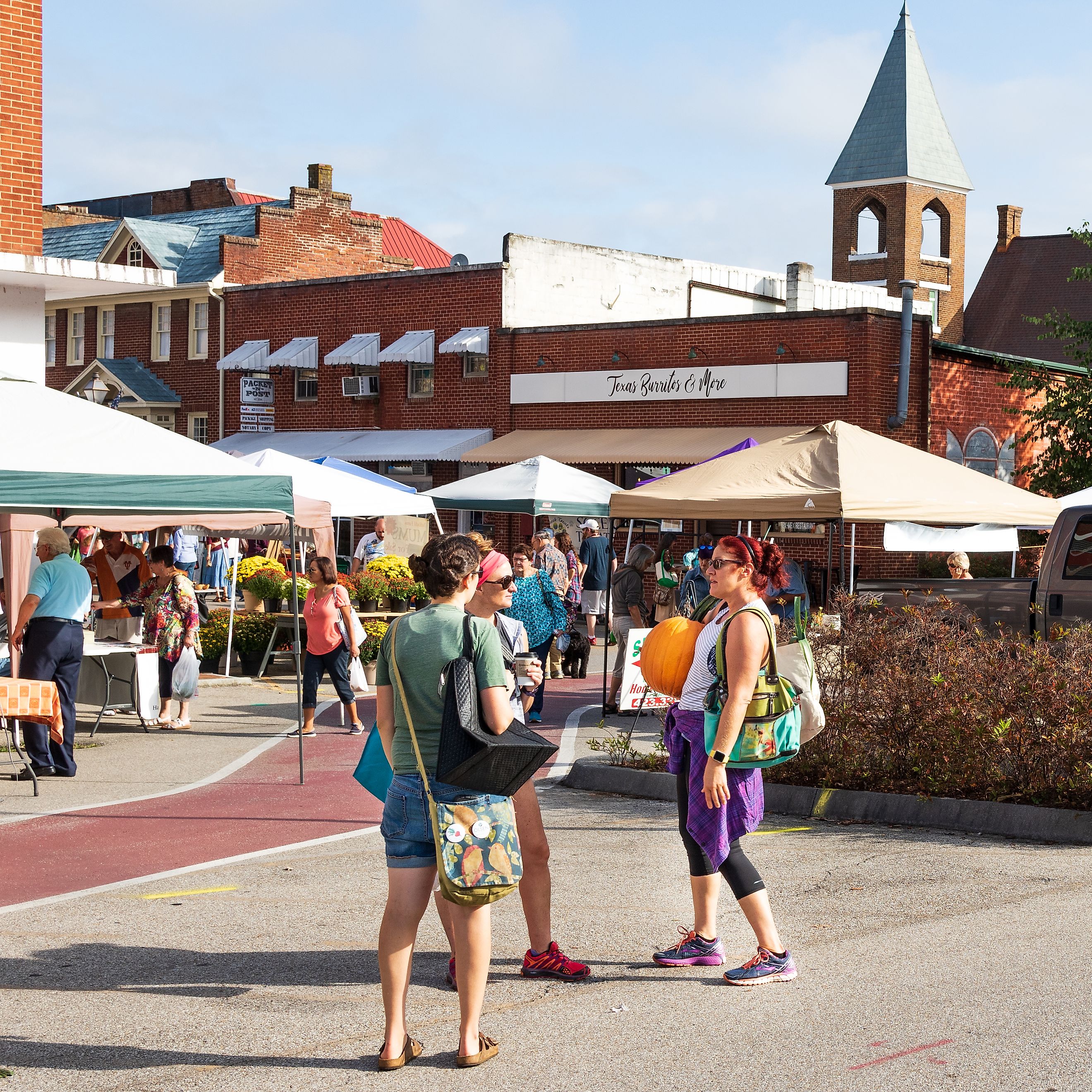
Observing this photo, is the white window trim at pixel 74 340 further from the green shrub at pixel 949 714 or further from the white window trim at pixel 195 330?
the green shrub at pixel 949 714

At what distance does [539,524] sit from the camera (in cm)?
3241

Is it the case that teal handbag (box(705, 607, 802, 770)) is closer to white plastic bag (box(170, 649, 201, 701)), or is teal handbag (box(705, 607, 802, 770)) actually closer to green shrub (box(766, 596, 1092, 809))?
green shrub (box(766, 596, 1092, 809))

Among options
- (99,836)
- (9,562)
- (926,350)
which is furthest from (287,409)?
(99,836)

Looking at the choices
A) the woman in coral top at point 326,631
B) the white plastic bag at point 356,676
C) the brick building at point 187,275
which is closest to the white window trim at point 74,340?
the brick building at point 187,275

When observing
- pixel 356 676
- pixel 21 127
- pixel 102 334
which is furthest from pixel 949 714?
pixel 102 334

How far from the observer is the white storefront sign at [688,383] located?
29.1 m

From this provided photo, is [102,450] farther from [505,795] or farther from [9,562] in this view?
[505,795]

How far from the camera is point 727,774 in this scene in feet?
19.3

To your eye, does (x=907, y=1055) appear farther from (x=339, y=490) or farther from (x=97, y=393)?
(x=97, y=393)

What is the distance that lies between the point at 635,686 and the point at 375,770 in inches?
274

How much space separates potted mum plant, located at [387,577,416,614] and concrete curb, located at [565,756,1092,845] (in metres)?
8.87

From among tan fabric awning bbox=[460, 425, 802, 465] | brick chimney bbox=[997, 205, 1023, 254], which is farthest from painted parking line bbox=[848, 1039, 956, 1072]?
brick chimney bbox=[997, 205, 1023, 254]

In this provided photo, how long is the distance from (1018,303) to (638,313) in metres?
27.0

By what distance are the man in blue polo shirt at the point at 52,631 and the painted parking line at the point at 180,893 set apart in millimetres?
3986
